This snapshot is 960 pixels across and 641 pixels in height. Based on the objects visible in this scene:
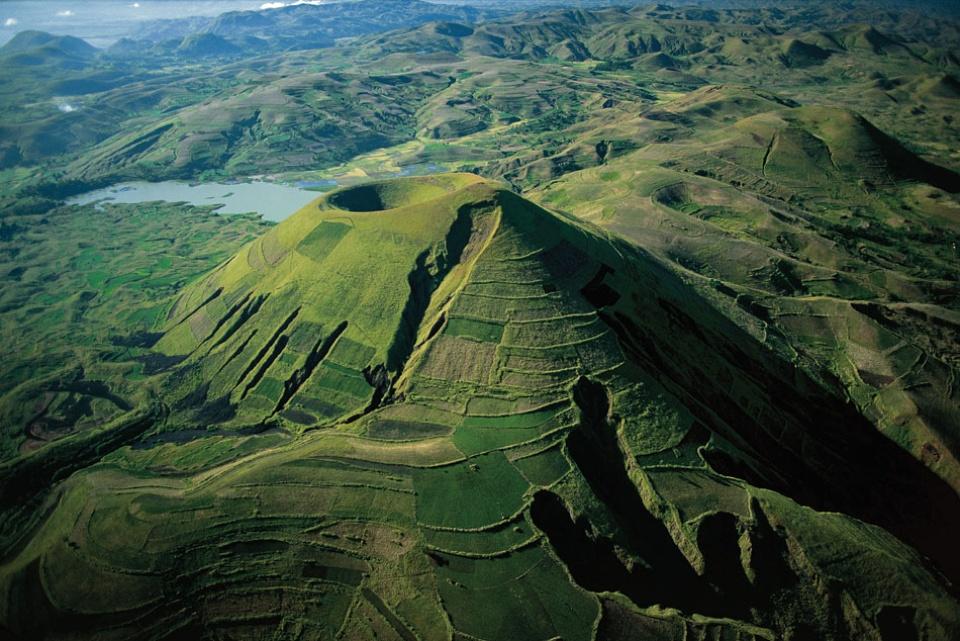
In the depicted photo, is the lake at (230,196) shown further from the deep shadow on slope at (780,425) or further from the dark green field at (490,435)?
the deep shadow on slope at (780,425)

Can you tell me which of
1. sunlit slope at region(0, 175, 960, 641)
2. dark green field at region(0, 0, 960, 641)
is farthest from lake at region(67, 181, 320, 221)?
sunlit slope at region(0, 175, 960, 641)

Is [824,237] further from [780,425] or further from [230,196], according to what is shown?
[230,196]

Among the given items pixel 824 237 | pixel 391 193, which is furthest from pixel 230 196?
pixel 824 237

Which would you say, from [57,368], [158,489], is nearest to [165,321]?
[57,368]

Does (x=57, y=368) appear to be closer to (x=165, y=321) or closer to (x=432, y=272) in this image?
(x=165, y=321)

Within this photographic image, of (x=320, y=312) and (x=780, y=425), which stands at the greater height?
(x=320, y=312)
